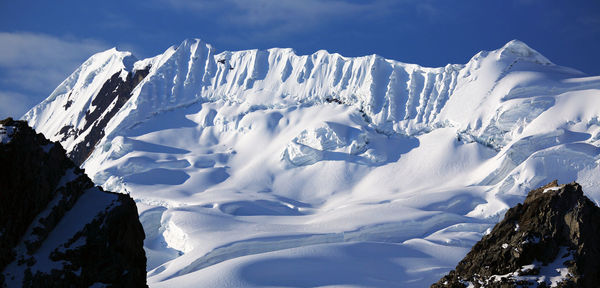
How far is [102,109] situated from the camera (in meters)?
91.5

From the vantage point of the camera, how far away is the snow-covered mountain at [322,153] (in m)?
45.2

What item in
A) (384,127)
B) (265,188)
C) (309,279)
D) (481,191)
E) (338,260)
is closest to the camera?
(309,279)

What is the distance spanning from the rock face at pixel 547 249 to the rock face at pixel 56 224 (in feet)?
31.3

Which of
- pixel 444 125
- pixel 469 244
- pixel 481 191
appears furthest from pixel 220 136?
pixel 469 244

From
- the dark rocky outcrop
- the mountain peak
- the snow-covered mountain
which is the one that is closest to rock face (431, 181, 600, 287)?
the snow-covered mountain

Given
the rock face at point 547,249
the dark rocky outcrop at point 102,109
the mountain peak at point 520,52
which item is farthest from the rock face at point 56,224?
the dark rocky outcrop at point 102,109

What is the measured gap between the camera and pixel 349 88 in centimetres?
7788

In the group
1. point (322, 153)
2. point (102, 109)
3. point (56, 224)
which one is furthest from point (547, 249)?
point (102, 109)

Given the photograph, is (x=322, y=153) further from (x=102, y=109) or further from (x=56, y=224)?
(x=56, y=224)

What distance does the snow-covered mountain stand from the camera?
45156mm

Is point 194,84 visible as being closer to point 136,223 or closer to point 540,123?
point 540,123

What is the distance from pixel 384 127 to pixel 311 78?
12.8m

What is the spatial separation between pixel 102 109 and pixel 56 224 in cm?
7762

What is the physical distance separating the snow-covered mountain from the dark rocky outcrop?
1.06 feet
